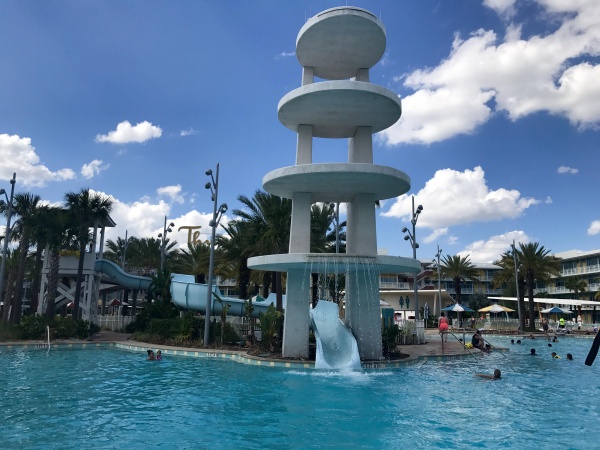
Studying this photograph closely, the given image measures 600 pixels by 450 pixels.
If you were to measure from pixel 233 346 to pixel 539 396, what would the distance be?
50.9 feet

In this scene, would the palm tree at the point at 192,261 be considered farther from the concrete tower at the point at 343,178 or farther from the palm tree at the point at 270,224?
the concrete tower at the point at 343,178

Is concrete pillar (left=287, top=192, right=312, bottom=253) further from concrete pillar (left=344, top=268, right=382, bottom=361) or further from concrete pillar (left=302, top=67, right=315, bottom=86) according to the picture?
concrete pillar (left=302, top=67, right=315, bottom=86)

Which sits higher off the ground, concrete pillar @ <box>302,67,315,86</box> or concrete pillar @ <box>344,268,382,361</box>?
concrete pillar @ <box>302,67,315,86</box>

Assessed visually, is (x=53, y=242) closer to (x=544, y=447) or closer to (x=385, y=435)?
(x=385, y=435)

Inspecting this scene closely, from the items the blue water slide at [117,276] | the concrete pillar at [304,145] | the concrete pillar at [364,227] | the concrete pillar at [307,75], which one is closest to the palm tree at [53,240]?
the blue water slide at [117,276]

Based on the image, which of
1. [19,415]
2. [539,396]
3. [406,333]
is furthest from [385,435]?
[406,333]

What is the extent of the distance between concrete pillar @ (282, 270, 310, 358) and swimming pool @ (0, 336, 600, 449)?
2221 mm

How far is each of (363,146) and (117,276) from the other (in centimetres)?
2445

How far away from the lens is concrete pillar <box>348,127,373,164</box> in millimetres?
21719

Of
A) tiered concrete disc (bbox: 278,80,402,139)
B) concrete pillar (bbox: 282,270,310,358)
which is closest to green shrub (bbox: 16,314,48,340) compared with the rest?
concrete pillar (bbox: 282,270,310,358)

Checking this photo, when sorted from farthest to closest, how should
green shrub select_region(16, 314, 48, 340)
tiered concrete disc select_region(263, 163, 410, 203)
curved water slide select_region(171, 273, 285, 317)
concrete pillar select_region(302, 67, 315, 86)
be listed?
curved water slide select_region(171, 273, 285, 317), green shrub select_region(16, 314, 48, 340), concrete pillar select_region(302, 67, 315, 86), tiered concrete disc select_region(263, 163, 410, 203)

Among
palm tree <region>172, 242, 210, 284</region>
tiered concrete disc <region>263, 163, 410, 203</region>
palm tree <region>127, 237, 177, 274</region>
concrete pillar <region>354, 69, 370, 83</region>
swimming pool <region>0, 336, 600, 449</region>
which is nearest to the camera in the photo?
swimming pool <region>0, 336, 600, 449</region>

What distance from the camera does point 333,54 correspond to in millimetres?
21953

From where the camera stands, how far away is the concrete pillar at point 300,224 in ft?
66.4
